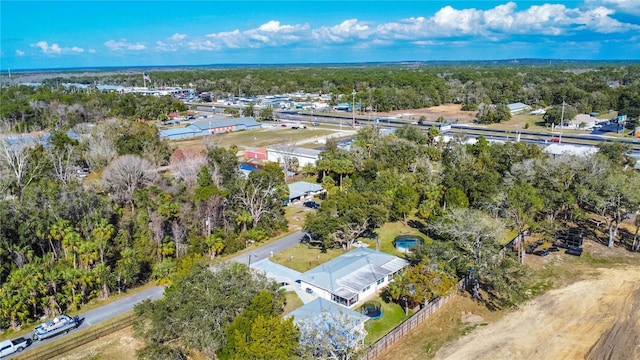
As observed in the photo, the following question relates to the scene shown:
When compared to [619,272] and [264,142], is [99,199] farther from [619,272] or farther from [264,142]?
[264,142]

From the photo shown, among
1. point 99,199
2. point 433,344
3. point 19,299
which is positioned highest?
point 99,199

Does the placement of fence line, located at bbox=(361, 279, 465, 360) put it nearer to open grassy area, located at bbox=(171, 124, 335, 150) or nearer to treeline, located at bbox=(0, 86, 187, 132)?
open grassy area, located at bbox=(171, 124, 335, 150)

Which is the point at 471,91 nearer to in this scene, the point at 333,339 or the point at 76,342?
the point at 333,339

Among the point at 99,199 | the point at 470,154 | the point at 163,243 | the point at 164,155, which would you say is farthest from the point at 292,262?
the point at 164,155

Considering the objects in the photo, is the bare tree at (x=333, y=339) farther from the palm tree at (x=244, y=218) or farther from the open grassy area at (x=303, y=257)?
the palm tree at (x=244, y=218)

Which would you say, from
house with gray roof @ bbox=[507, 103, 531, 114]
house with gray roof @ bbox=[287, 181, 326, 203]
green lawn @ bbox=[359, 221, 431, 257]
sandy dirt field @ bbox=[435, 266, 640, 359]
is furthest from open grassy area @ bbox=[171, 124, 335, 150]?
sandy dirt field @ bbox=[435, 266, 640, 359]
